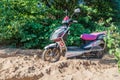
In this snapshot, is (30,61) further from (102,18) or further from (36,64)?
(102,18)

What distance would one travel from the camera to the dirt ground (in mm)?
6273

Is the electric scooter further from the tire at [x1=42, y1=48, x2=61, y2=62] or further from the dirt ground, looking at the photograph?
the dirt ground

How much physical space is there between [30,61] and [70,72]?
3.88 ft

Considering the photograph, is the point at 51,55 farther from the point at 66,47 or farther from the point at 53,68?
the point at 53,68

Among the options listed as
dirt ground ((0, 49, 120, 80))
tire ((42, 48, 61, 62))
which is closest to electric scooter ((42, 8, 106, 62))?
tire ((42, 48, 61, 62))

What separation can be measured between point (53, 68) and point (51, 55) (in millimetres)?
943

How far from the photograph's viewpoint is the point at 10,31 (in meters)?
8.64

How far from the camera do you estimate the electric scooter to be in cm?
767

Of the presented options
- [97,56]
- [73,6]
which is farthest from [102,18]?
[97,56]

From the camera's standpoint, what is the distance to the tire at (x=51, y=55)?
7.62 metres

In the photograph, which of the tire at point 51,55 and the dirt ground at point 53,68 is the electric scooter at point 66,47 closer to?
the tire at point 51,55

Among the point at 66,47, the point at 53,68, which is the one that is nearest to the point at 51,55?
the point at 66,47

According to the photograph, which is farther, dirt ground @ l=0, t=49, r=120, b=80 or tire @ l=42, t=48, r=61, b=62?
tire @ l=42, t=48, r=61, b=62

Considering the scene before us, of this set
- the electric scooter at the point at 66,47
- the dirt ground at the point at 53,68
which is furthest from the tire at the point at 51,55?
the dirt ground at the point at 53,68
